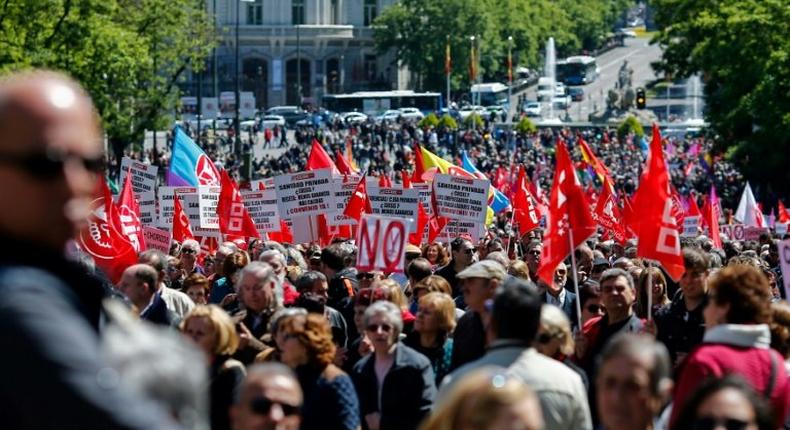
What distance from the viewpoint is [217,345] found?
7.74m

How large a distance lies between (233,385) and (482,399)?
3611 millimetres

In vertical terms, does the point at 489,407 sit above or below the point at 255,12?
below

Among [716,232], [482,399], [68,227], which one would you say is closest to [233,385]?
[482,399]

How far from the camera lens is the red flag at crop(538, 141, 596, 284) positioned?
11.6 m

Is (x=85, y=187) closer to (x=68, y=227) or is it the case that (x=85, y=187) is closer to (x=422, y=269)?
(x=68, y=227)

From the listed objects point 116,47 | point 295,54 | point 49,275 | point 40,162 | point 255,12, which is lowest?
point 49,275

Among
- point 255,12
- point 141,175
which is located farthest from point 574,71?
point 141,175

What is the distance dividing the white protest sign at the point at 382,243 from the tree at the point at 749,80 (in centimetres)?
4446

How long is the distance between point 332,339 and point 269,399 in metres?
3.16

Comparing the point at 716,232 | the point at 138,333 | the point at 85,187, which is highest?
the point at 85,187

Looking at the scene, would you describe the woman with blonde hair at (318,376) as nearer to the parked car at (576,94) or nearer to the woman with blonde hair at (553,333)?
the woman with blonde hair at (553,333)

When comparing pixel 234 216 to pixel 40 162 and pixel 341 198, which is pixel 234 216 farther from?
pixel 40 162

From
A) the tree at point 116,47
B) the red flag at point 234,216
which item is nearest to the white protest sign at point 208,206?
the red flag at point 234,216

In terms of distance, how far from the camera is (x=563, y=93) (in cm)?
12575
